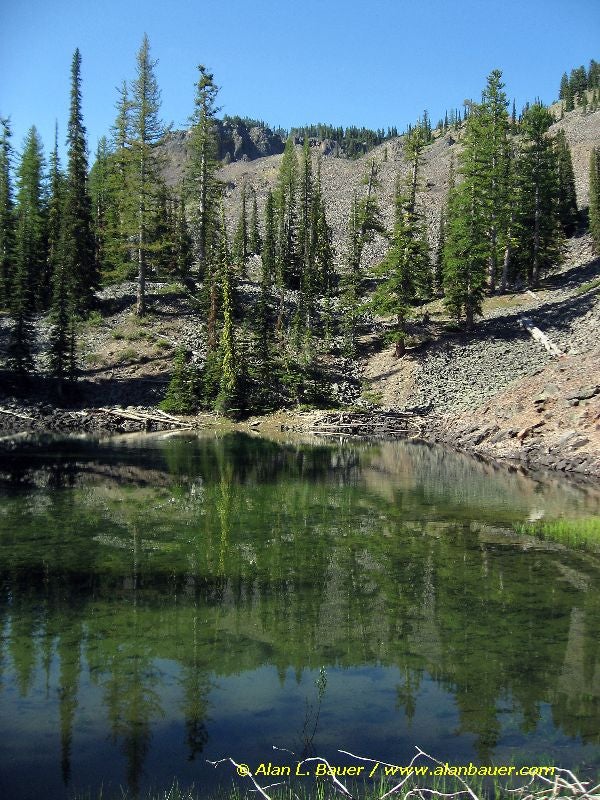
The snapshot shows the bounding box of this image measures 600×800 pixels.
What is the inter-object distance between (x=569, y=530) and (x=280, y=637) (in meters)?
9.77

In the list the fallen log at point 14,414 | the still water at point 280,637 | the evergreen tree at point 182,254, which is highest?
the evergreen tree at point 182,254

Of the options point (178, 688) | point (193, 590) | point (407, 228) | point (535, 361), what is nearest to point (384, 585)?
point (193, 590)

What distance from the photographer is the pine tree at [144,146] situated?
53594 mm

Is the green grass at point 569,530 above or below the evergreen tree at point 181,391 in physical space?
below

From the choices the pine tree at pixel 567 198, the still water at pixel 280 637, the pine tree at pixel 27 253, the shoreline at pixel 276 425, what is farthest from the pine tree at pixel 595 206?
the still water at pixel 280 637

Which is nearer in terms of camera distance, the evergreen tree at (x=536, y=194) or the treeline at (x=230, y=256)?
the treeline at (x=230, y=256)

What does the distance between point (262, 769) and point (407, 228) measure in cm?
4636

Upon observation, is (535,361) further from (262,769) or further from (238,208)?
(238,208)

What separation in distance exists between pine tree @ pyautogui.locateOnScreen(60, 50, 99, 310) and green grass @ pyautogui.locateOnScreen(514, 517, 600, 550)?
4618 centimetres

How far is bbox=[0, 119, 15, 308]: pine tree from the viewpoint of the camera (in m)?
61.2

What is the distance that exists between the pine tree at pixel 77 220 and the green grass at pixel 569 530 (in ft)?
152

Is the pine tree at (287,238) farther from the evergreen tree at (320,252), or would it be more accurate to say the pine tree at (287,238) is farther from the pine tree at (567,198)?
the pine tree at (567,198)

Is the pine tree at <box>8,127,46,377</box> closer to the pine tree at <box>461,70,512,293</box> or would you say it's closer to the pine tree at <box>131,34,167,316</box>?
the pine tree at <box>131,34,167,316</box>

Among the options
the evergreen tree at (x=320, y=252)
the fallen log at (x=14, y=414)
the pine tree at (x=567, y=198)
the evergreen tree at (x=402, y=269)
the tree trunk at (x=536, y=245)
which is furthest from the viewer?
the pine tree at (x=567, y=198)
